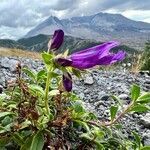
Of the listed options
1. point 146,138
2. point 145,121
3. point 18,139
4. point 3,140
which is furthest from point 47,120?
point 145,121

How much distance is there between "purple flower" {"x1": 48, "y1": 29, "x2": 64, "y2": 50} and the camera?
2.79 m

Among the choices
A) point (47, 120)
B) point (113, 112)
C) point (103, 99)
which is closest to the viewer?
point (47, 120)

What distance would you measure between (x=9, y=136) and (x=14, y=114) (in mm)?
207

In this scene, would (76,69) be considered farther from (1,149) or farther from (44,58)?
(1,149)

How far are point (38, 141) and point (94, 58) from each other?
93 centimetres

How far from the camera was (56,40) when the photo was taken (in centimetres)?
283

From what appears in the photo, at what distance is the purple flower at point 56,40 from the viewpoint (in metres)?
2.79

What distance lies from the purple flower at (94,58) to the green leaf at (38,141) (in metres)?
0.74

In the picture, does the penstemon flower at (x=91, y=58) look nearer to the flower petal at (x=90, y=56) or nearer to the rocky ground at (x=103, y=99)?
the flower petal at (x=90, y=56)

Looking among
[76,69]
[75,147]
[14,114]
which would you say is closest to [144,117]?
[75,147]

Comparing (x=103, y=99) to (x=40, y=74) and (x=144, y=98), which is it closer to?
(x=40, y=74)

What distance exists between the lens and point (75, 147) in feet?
12.7

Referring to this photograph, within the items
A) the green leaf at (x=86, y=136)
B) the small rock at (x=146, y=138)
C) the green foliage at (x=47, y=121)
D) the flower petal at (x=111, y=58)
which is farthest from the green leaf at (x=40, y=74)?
the small rock at (x=146, y=138)

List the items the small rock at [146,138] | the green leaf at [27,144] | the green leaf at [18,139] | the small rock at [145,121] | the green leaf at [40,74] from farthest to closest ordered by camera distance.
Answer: the small rock at [145,121], the small rock at [146,138], the green leaf at [40,74], the green leaf at [18,139], the green leaf at [27,144]
